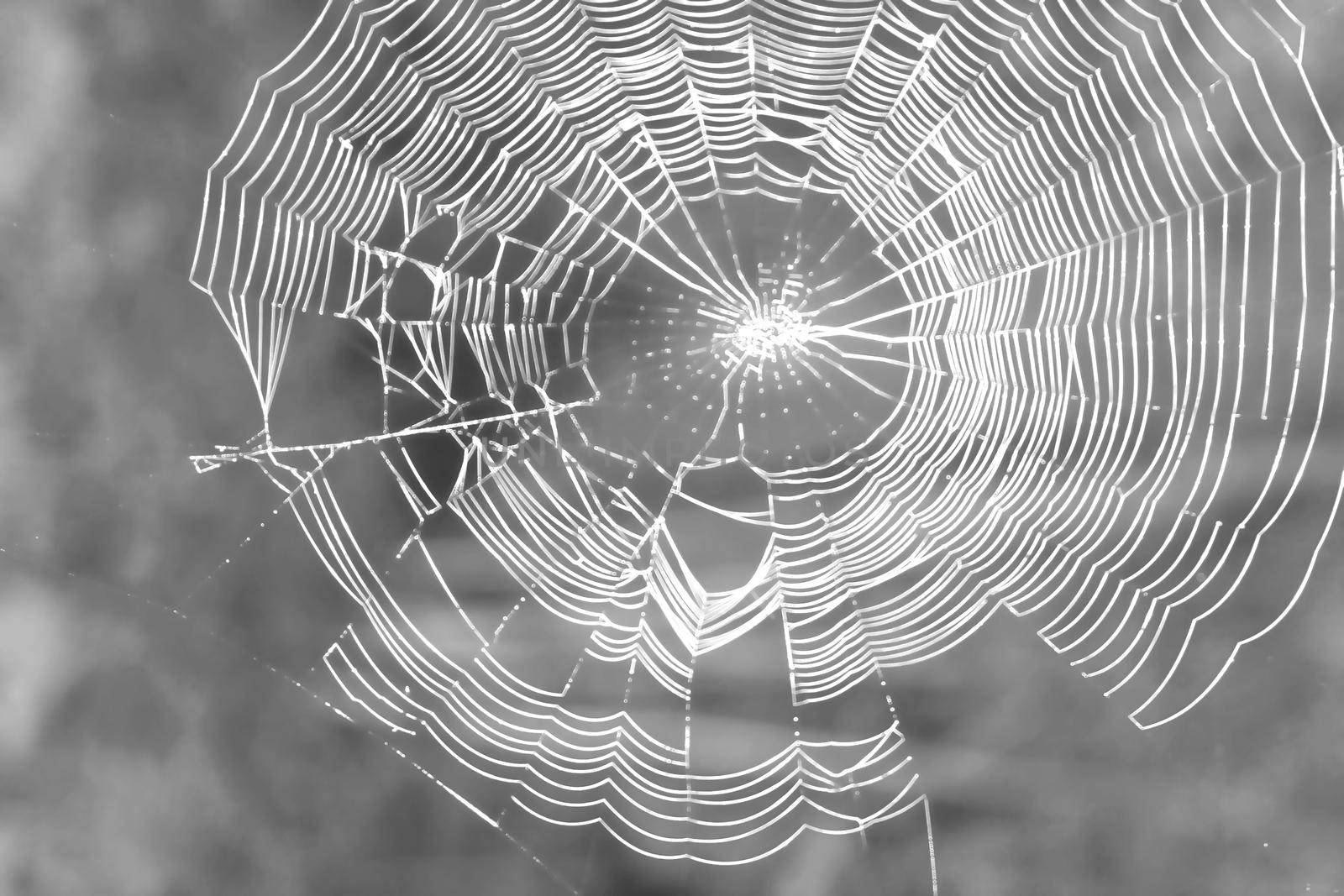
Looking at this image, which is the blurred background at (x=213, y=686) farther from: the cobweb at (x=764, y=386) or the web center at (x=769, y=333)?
the web center at (x=769, y=333)

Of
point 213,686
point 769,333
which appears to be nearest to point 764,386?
point 769,333

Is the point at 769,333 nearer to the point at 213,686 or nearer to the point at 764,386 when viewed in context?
the point at 764,386

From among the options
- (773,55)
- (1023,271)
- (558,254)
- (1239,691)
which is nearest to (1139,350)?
(1023,271)

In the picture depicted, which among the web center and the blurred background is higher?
the web center

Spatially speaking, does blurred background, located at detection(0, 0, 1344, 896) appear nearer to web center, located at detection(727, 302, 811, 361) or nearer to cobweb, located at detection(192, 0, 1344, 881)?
cobweb, located at detection(192, 0, 1344, 881)

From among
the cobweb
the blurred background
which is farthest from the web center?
the blurred background

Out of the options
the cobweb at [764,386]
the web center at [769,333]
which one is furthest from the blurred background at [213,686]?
the web center at [769,333]

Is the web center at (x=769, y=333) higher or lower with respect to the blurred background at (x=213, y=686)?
higher

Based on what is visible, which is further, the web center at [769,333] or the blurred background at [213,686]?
the web center at [769,333]
